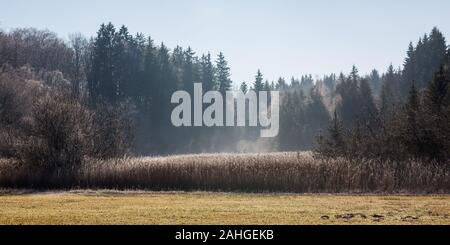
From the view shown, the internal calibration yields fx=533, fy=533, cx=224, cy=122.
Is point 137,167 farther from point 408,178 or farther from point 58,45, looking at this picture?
point 58,45

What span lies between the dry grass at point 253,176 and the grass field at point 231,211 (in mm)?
3718

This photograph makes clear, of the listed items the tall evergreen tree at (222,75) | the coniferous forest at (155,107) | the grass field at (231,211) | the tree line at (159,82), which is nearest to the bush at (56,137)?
the coniferous forest at (155,107)

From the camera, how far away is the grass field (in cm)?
1309

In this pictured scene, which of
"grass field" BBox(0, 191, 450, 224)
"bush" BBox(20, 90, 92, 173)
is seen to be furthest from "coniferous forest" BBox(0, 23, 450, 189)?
"grass field" BBox(0, 191, 450, 224)

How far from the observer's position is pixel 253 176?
23969 mm

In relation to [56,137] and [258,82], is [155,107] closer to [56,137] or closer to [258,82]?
[258,82]

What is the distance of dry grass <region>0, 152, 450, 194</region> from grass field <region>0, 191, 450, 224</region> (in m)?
3.72

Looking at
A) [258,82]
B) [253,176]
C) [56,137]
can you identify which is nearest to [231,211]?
[253,176]

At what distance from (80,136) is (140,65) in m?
56.2

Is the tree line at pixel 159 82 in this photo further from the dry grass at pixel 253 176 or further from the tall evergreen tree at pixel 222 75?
the dry grass at pixel 253 176

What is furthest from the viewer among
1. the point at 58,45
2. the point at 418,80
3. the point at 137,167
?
the point at 418,80

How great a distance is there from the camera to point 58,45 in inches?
3580

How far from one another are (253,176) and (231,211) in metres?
9.01

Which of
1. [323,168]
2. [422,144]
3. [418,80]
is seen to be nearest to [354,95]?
[418,80]
